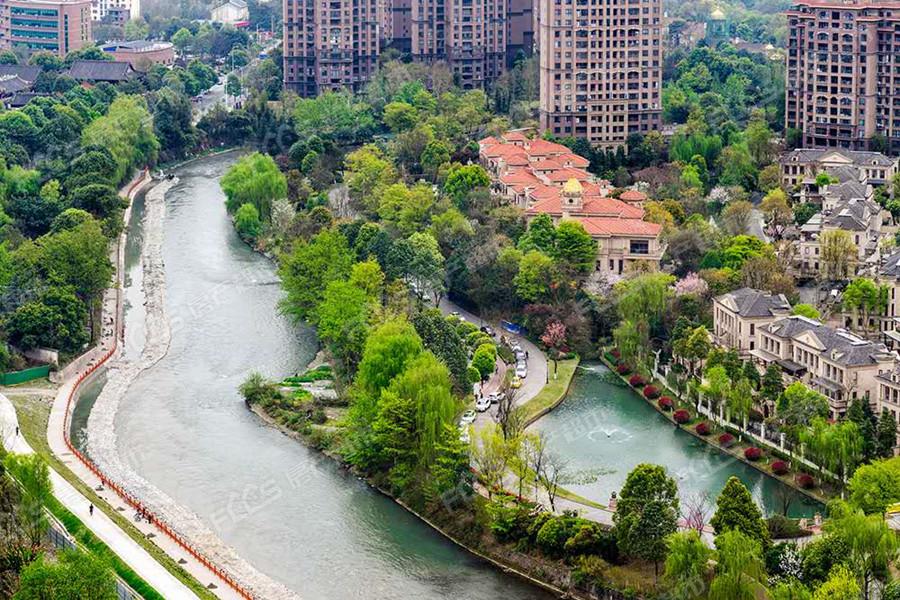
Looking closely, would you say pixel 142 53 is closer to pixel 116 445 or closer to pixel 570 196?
pixel 570 196

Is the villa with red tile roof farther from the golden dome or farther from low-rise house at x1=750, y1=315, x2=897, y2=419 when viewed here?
low-rise house at x1=750, y1=315, x2=897, y2=419

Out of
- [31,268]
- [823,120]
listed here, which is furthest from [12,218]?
[823,120]

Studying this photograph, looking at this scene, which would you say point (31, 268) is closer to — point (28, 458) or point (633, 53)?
point (28, 458)

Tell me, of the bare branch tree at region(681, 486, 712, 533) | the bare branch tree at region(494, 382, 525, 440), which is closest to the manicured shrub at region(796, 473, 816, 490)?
the bare branch tree at region(681, 486, 712, 533)

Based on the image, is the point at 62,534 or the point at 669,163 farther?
the point at 669,163

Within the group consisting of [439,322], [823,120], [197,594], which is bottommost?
[197,594]

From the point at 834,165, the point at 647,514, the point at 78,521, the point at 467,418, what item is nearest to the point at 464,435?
the point at 467,418
